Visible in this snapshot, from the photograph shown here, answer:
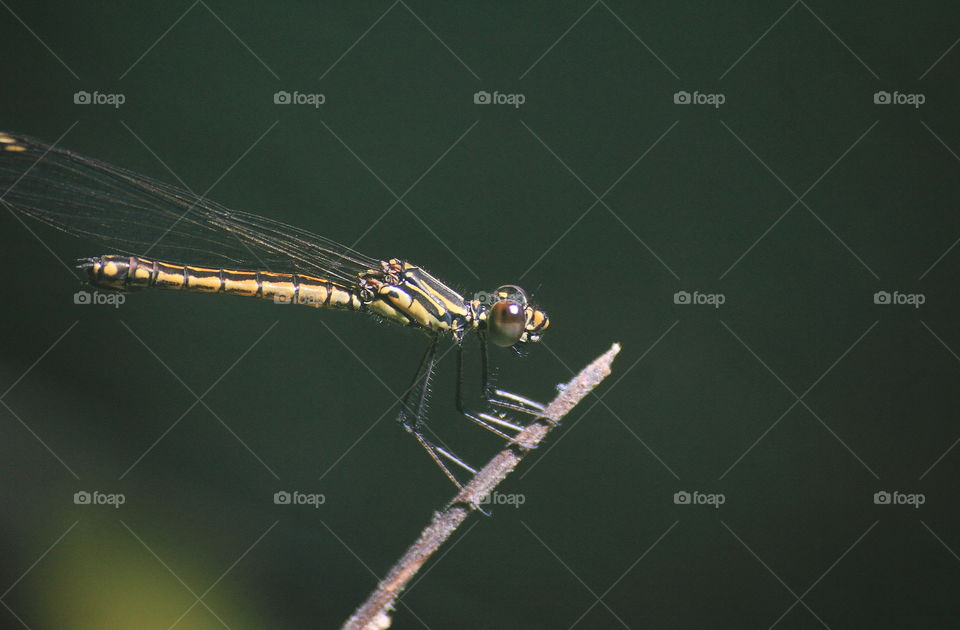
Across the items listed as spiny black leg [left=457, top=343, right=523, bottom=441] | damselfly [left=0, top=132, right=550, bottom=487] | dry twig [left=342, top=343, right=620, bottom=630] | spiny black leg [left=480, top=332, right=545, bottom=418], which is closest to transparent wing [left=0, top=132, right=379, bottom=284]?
damselfly [left=0, top=132, right=550, bottom=487]

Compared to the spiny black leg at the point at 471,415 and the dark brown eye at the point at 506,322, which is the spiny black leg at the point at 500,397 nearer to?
the spiny black leg at the point at 471,415

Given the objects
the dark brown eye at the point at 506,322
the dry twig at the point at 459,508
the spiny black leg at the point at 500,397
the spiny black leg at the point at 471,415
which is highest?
the dark brown eye at the point at 506,322

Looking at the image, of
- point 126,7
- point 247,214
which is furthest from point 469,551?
point 126,7

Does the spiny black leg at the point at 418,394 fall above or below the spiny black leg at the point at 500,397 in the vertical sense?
below

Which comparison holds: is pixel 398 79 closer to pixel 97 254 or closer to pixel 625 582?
pixel 97 254

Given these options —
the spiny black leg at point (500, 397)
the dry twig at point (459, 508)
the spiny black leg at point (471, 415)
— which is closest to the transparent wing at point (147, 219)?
the spiny black leg at point (471, 415)

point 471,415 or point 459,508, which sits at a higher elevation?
point 471,415

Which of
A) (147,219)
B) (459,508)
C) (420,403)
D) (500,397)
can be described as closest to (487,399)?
(500,397)

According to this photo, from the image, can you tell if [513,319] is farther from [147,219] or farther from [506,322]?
[147,219]
